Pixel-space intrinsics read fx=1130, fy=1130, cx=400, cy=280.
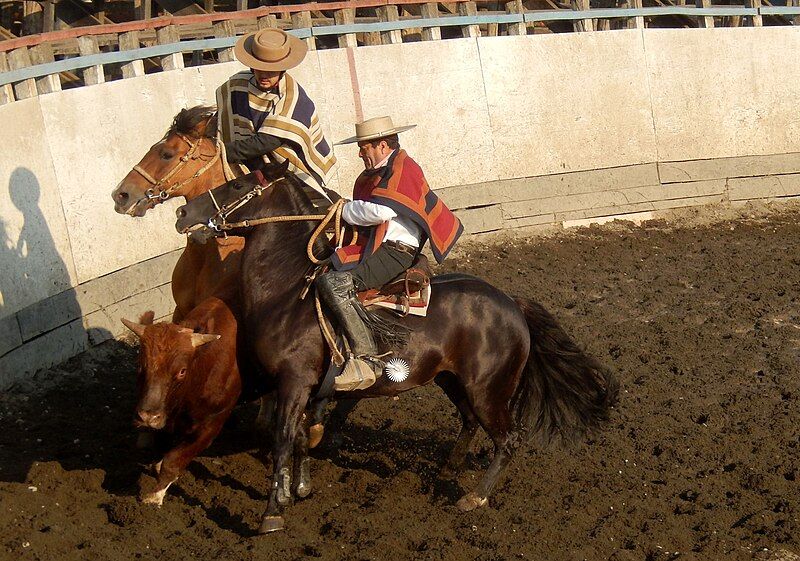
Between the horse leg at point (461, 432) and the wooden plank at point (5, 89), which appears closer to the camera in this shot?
the horse leg at point (461, 432)

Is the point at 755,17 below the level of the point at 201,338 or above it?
above

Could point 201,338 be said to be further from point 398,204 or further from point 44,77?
point 44,77

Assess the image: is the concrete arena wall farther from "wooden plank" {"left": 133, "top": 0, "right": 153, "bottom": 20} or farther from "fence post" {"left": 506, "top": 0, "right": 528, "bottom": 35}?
"wooden plank" {"left": 133, "top": 0, "right": 153, "bottom": 20}

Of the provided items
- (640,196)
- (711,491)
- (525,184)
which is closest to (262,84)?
(711,491)

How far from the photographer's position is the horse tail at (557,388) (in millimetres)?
7660

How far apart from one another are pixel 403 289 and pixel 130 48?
190 inches

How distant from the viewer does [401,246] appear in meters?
7.13

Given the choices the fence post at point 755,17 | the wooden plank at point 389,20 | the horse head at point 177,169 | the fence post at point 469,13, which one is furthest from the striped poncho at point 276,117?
the fence post at point 755,17

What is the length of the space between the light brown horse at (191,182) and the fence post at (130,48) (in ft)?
8.71

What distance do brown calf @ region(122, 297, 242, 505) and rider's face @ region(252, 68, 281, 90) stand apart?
1.63 metres

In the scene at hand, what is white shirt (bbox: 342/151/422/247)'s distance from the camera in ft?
22.6

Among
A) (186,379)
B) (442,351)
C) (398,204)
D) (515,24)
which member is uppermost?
(515,24)

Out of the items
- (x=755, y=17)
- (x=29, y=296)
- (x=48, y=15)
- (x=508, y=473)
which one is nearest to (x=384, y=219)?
(x=508, y=473)

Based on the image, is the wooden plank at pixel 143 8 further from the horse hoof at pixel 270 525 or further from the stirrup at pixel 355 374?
the horse hoof at pixel 270 525
